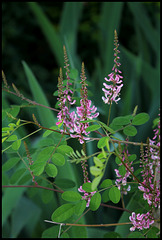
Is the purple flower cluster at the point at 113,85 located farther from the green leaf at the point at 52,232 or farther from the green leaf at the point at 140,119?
the green leaf at the point at 52,232

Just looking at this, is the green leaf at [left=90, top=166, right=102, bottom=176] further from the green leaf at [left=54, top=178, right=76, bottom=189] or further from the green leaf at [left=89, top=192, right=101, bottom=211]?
the green leaf at [left=54, top=178, right=76, bottom=189]

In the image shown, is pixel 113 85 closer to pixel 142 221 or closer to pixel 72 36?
pixel 142 221

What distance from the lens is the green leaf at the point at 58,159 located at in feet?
1.05

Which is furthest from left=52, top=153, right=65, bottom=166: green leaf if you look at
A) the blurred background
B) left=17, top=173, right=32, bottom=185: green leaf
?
the blurred background

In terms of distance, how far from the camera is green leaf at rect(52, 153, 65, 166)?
1.05 ft

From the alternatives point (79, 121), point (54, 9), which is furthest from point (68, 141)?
point (54, 9)

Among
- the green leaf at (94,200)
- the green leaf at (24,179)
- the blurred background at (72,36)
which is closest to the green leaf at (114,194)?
the green leaf at (94,200)

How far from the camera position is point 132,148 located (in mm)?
509

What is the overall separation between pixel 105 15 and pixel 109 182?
3.44ft

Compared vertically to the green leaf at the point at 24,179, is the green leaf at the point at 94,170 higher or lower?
higher

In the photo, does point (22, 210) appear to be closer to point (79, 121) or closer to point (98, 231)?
point (98, 231)

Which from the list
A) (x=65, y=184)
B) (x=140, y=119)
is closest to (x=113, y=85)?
(x=140, y=119)

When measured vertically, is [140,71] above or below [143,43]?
below

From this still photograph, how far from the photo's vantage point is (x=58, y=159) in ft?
1.06
